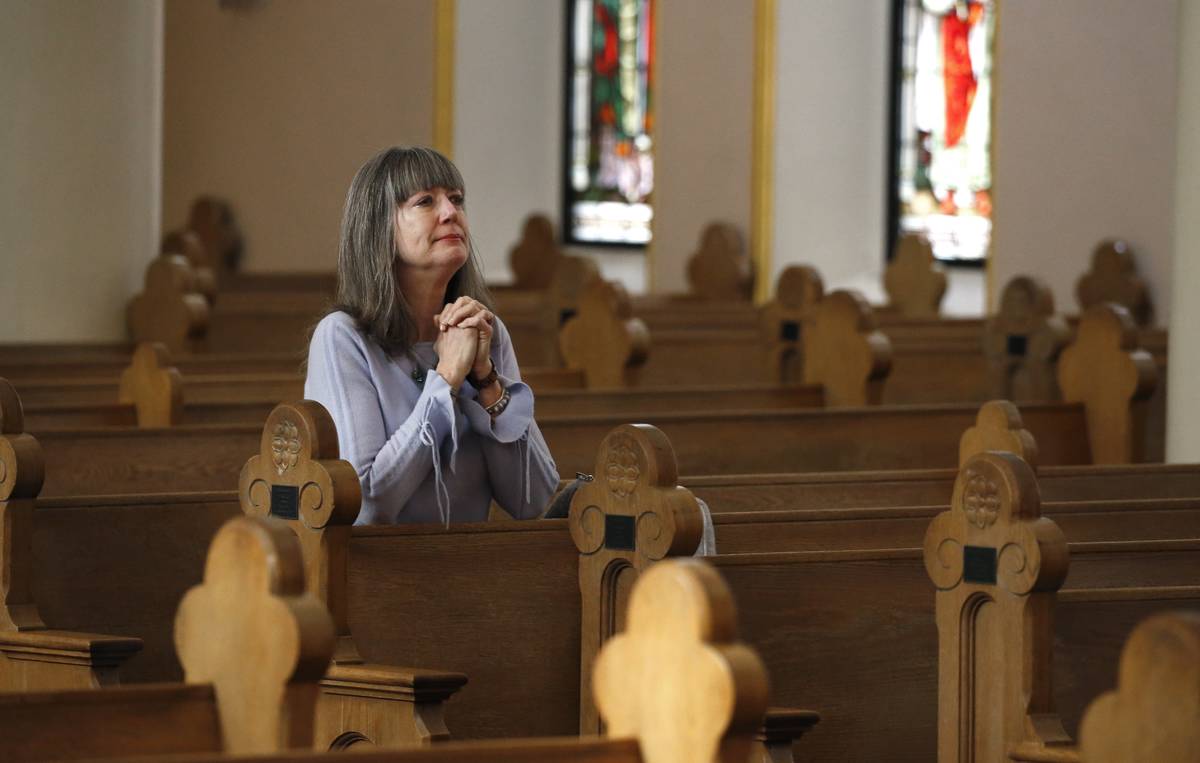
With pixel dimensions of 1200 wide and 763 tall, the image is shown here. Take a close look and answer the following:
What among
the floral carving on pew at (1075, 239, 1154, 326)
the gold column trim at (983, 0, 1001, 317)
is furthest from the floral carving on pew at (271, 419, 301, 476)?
the gold column trim at (983, 0, 1001, 317)

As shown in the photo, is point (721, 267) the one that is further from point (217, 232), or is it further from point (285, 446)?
point (285, 446)

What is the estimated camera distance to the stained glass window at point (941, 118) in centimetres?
1120

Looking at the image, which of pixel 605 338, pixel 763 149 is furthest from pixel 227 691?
pixel 763 149

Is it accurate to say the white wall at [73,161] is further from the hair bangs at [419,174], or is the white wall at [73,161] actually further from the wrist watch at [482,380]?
the wrist watch at [482,380]

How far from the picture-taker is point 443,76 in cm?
1204

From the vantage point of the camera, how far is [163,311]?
725 centimetres

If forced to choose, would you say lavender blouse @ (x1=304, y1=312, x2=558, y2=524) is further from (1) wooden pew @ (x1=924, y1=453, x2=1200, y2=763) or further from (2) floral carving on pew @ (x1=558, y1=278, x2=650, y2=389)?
(2) floral carving on pew @ (x1=558, y1=278, x2=650, y2=389)

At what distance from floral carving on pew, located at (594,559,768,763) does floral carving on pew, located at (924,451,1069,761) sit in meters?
1.36

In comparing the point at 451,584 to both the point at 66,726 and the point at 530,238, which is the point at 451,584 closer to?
the point at 66,726

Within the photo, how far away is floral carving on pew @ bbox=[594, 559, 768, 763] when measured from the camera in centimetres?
212

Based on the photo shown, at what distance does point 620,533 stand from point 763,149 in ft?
24.3

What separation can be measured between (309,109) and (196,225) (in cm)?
98

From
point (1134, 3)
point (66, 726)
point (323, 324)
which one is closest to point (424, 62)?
point (1134, 3)

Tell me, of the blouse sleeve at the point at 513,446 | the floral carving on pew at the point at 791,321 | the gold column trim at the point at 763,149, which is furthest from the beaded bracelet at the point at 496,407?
the gold column trim at the point at 763,149
